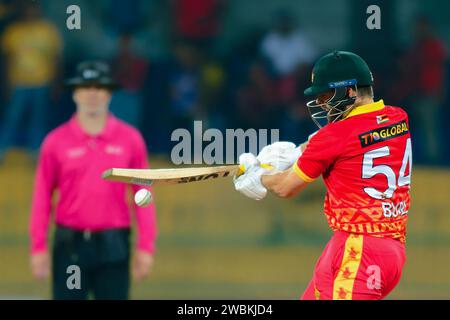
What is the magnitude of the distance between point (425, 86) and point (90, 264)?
7.36 metres

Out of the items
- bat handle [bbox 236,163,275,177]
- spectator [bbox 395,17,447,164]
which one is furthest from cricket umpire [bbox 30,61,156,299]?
spectator [bbox 395,17,447,164]

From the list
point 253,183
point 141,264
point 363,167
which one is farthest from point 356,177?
point 141,264

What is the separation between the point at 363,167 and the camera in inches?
230

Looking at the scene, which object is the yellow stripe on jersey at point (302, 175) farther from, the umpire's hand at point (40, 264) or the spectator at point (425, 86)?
the spectator at point (425, 86)

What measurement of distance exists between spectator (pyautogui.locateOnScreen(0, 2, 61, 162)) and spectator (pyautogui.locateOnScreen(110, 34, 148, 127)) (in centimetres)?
81

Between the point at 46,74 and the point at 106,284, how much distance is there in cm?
679

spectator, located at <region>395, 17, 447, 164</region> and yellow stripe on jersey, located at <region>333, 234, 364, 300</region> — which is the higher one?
spectator, located at <region>395, 17, 447, 164</region>

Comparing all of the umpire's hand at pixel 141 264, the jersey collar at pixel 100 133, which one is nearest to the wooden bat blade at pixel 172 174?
the jersey collar at pixel 100 133

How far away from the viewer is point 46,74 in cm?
1384

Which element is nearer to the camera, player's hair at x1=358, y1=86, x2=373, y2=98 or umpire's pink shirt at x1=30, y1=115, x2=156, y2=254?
player's hair at x1=358, y1=86, x2=373, y2=98

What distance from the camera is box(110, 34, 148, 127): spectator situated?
13633 mm

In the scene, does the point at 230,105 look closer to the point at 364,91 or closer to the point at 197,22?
the point at 197,22

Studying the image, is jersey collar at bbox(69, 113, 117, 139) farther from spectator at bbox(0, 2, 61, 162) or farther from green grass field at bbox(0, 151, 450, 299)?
spectator at bbox(0, 2, 61, 162)

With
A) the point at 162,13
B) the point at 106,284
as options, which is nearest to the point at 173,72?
the point at 162,13
